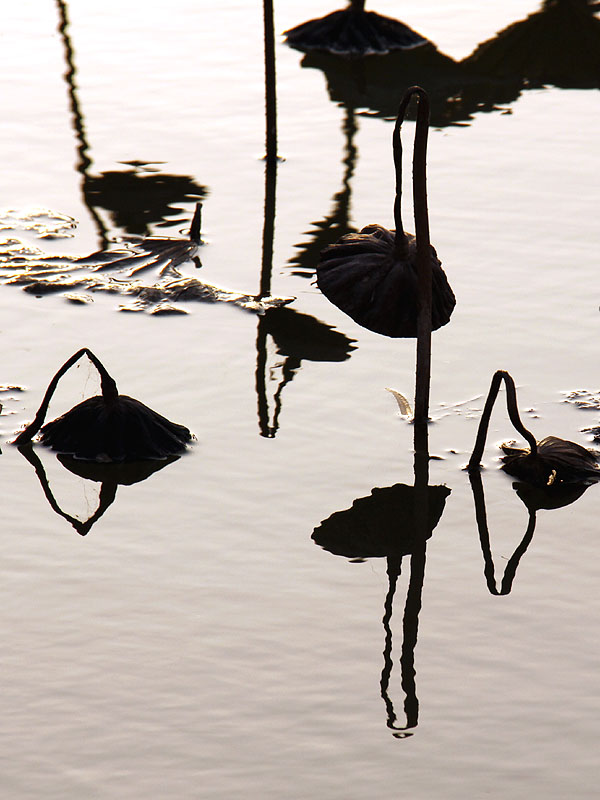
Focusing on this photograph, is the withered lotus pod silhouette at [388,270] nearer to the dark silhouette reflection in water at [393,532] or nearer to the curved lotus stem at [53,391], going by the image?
the dark silhouette reflection in water at [393,532]

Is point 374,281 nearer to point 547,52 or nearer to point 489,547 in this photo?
point 489,547

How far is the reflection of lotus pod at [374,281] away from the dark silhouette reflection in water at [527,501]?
26.0 inches

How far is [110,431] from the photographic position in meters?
5.77

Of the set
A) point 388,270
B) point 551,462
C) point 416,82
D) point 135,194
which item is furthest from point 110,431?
point 416,82

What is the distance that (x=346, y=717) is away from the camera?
4289mm

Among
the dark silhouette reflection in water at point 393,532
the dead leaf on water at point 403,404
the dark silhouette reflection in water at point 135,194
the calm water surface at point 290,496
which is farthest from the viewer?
the dark silhouette reflection in water at point 135,194

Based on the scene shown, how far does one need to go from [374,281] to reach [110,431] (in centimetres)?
123

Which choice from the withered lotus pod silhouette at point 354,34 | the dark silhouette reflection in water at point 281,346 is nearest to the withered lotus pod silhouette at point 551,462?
the dark silhouette reflection in water at point 281,346

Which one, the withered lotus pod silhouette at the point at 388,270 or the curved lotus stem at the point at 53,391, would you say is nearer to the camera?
the withered lotus pod silhouette at the point at 388,270

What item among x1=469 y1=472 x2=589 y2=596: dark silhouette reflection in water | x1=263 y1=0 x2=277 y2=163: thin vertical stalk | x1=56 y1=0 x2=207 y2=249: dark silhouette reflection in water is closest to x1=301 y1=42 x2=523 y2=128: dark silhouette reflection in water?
x1=263 y1=0 x2=277 y2=163: thin vertical stalk

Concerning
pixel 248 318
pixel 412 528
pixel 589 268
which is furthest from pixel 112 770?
pixel 589 268

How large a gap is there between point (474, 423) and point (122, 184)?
3.60 m

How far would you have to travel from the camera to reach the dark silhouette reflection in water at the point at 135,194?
8.37 meters

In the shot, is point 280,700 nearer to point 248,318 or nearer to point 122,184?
point 248,318
